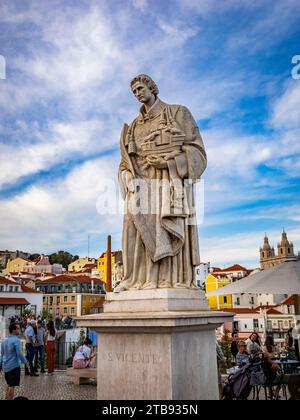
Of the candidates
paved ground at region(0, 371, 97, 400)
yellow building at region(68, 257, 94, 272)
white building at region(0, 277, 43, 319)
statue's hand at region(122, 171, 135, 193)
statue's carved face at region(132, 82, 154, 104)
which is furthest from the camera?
yellow building at region(68, 257, 94, 272)

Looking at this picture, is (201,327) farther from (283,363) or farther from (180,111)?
(283,363)

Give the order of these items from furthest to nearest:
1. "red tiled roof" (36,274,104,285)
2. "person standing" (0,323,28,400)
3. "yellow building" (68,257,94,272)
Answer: "yellow building" (68,257,94,272) < "red tiled roof" (36,274,104,285) < "person standing" (0,323,28,400)

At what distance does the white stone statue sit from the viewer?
486 centimetres

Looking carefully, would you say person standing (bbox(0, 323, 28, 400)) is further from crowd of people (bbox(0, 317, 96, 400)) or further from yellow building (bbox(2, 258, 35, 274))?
yellow building (bbox(2, 258, 35, 274))

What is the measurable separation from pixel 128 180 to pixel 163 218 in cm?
78

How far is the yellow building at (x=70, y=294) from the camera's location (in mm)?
66438

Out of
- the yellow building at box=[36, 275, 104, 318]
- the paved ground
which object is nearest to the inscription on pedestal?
the paved ground

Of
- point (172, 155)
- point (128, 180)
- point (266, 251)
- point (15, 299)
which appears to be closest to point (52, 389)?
point (128, 180)

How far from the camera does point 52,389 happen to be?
9125 millimetres

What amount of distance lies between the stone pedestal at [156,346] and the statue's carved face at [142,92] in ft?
8.69

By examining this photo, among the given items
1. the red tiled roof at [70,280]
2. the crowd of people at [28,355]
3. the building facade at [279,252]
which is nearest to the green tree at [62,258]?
the red tiled roof at [70,280]

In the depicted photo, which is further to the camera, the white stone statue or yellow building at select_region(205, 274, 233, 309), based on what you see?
yellow building at select_region(205, 274, 233, 309)

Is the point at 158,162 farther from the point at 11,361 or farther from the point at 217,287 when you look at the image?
the point at 217,287
